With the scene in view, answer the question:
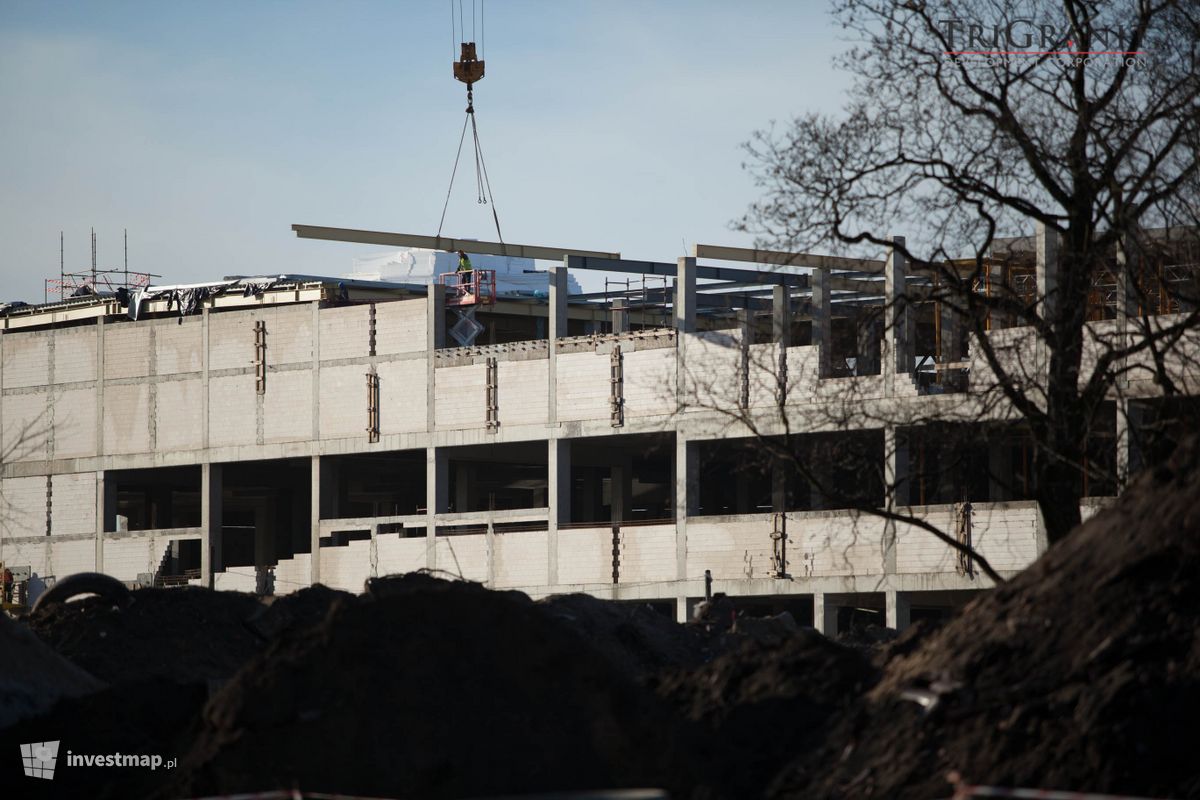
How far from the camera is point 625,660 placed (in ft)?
77.9

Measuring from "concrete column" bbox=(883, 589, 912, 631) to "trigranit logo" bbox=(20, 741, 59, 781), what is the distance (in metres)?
25.4

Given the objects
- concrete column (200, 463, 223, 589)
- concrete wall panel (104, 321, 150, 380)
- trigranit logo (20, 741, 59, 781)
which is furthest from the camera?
concrete wall panel (104, 321, 150, 380)

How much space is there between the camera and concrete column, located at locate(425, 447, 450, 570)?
47000 mm

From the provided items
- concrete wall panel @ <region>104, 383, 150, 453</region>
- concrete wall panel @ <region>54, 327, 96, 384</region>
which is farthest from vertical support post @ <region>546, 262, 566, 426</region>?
concrete wall panel @ <region>54, 327, 96, 384</region>

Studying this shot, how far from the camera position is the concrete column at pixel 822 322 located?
3819 centimetres

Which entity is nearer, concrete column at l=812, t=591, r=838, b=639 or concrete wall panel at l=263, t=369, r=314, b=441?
concrete column at l=812, t=591, r=838, b=639

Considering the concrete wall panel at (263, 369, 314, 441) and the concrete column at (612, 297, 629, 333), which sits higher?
the concrete column at (612, 297, 629, 333)

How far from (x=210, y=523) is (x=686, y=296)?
18322 millimetres

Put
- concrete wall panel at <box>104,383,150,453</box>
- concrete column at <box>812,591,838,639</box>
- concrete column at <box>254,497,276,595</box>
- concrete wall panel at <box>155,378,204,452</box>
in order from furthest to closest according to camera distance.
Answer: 1. concrete column at <box>254,497,276,595</box>
2. concrete wall panel at <box>104,383,150,453</box>
3. concrete wall panel at <box>155,378,204,452</box>
4. concrete column at <box>812,591,838,639</box>

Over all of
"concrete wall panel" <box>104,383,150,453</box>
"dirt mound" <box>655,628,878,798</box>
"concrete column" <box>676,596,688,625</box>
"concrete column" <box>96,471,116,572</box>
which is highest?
"concrete wall panel" <box>104,383,150,453</box>

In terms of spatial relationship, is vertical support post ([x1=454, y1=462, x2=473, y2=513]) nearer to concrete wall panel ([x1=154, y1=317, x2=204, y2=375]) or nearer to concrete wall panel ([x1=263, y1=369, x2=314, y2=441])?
concrete wall panel ([x1=263, y1=369, x2=314, y2=441])

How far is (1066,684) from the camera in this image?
36.3 ft

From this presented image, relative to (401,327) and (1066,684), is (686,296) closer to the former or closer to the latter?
(401,327)

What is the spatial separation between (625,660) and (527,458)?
2828 cm
